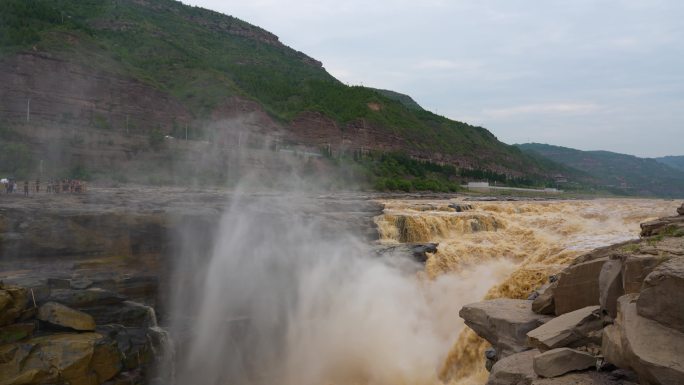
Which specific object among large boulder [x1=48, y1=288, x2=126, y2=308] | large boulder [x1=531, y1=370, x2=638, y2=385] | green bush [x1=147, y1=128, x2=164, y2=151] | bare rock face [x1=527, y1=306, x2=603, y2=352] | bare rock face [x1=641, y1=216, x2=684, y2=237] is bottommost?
large boulder [x1=48, y1=288, x2=126, y2=308]

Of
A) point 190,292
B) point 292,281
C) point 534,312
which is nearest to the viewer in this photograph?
point 534,312

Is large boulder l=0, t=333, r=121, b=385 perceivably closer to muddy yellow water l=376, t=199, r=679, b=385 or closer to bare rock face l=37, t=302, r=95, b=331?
bare rock face l=37, t=302, r=95, b=331

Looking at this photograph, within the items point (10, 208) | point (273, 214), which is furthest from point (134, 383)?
point (273, 214)

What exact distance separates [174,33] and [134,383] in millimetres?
86035

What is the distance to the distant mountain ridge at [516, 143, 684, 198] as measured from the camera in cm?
9675

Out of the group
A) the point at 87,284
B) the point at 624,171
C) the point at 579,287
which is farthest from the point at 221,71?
the point at 624,171

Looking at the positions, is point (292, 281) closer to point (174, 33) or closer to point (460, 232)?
point (460, 232)

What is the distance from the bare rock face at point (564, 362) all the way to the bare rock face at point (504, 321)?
197cm

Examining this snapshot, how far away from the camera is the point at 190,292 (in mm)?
14984

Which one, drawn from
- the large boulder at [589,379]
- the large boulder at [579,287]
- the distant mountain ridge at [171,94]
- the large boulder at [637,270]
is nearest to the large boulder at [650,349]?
the large boulder at [589,379]

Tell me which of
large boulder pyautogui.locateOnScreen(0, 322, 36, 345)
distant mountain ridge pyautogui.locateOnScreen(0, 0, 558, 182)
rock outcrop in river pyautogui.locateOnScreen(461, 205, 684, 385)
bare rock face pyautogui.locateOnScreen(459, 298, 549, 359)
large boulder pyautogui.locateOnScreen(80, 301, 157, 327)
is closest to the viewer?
rock outcrop in river pyautogui.locateOnScreen(461, 205, 684, 385)

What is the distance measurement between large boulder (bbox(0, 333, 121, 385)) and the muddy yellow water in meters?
7.79

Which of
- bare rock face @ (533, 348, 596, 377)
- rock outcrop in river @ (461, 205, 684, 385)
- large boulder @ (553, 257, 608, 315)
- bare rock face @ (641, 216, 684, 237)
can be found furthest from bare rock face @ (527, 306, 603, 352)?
bare rock face @ (641, 216, 684, 237)

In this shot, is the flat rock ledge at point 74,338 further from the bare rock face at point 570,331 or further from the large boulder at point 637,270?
the large boulder at point 637,270
